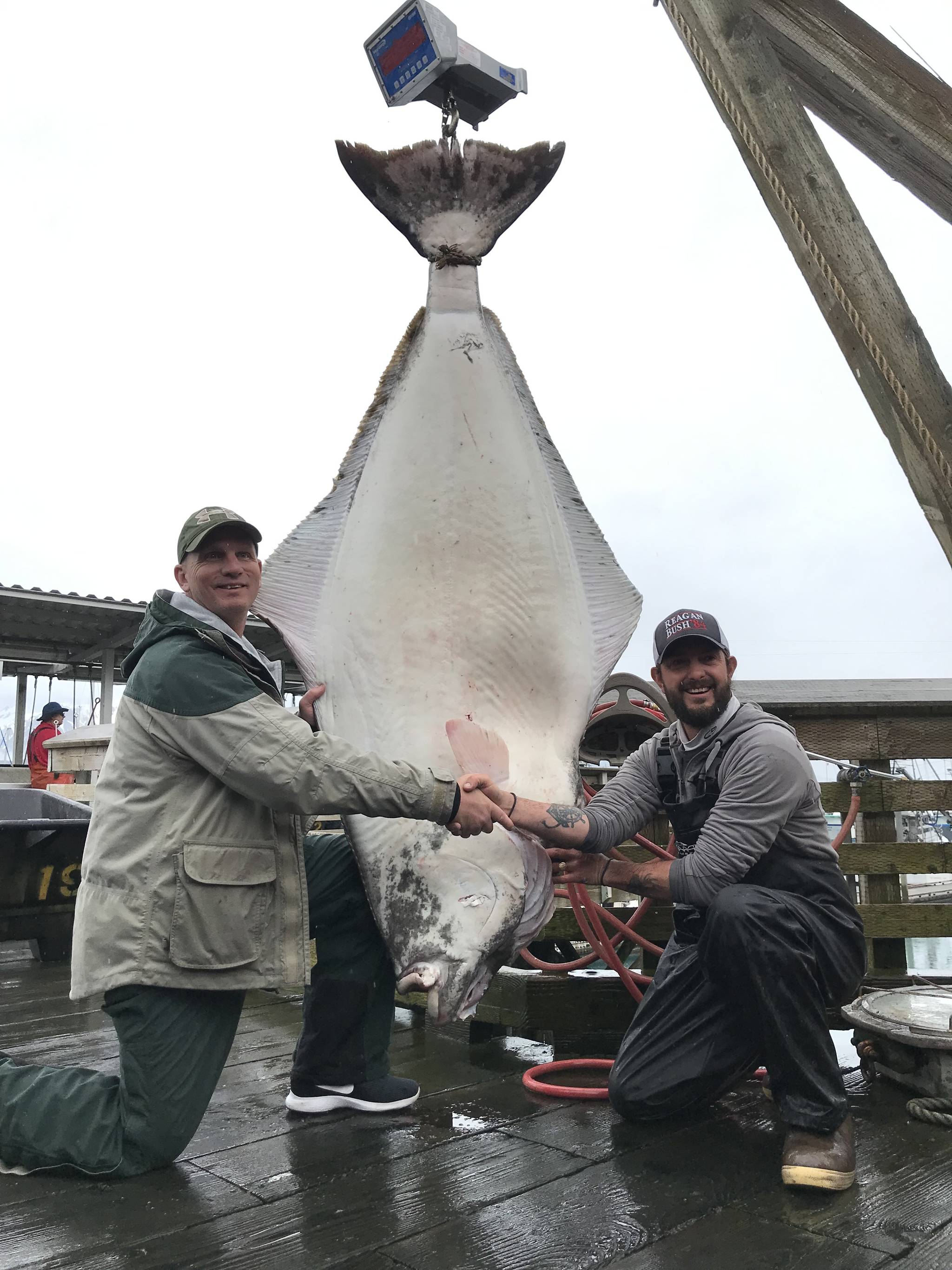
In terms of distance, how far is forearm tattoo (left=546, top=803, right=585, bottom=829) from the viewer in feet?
6.66

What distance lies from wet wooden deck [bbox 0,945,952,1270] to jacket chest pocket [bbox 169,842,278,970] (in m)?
0.45

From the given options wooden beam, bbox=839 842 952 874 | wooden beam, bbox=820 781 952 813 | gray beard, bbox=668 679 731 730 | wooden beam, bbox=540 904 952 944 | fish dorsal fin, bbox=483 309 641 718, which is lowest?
wooden beam, bbox=540 904 952 944

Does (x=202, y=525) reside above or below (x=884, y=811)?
above

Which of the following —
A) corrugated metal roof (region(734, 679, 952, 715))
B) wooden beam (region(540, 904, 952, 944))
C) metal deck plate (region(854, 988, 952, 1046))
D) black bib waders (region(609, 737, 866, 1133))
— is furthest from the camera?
corrugated metal roof (region(734, 679, 952, 715))

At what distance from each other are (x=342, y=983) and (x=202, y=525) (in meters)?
1.19

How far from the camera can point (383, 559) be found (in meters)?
2.17

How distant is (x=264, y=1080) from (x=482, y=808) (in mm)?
1304

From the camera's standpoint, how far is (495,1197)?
1719 mm

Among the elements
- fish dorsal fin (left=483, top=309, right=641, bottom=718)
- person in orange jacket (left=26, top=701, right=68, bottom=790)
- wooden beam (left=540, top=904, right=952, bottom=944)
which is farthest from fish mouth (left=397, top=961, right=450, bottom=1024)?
person in orange jacket (left=26, top=701, right=68, bottom=790)

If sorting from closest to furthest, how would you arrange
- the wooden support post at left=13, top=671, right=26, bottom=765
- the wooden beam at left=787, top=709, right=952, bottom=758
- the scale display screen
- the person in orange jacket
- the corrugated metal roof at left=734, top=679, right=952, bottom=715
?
the scale display screen
the wooden beam at left=787, top=709, right=952, bottom=758
the corrugated metal roof at left=734, top=679, right=952, bottom=715
the person in orange jacket
the wooden support post at left=13, top=671, right=26, bottom=765

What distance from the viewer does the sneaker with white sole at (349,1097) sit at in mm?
2236

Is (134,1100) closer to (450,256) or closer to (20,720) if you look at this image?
(450,256)

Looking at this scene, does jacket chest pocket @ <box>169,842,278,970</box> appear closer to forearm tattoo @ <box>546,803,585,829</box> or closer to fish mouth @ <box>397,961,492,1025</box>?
fish mouth @ <box>397,961,492,1025</box>

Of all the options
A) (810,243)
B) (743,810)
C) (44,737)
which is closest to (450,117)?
(810,243)
